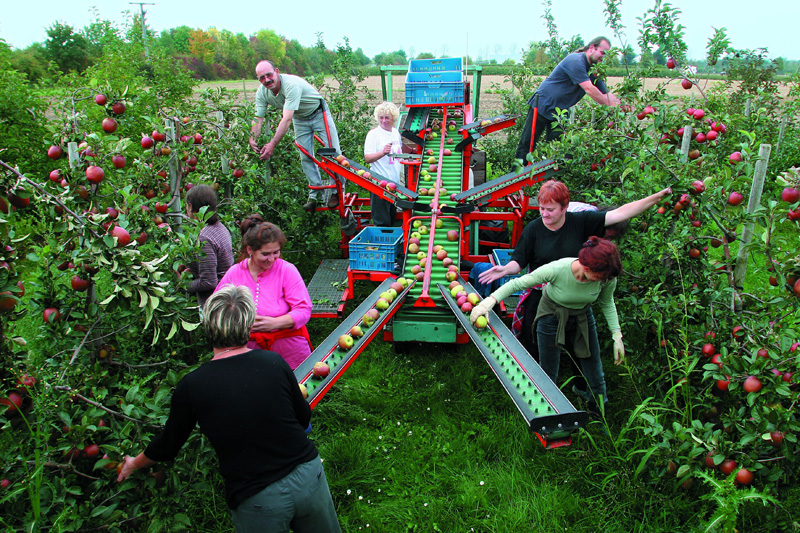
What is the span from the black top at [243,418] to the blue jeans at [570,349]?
7.10 feet

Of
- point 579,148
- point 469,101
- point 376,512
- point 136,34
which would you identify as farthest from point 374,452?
point 136,34

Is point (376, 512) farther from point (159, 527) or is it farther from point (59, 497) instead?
point (59, 497)

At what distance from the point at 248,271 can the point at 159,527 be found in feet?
4.89

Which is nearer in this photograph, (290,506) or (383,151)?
(290,506)

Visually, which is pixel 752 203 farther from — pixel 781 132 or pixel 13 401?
pixel 781 132

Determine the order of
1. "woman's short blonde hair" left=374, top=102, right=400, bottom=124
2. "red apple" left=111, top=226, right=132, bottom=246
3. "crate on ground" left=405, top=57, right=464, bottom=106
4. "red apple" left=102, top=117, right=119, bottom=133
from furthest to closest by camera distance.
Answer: "crate on ground" left=405, top=57, right=464, bottom=106 < "woman's short blonde hair" left=374, top=102, right=400, bottom=124 < "red apple" left=102, top=117, right=119, bottom=133 < "red apple" left=111, top=226, right=132, bottom=246

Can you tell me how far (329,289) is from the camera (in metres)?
5.73

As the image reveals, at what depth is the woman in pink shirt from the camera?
3182 millimetres

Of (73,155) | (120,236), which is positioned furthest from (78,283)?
(73,155)

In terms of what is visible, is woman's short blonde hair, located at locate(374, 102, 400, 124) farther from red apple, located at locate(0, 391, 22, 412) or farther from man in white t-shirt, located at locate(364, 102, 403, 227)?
red apple, located at locate(0, 391, 22, 412)

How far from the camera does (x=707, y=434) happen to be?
281 centimetres

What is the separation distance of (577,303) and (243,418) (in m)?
2.37

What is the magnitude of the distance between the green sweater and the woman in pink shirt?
4.44ft

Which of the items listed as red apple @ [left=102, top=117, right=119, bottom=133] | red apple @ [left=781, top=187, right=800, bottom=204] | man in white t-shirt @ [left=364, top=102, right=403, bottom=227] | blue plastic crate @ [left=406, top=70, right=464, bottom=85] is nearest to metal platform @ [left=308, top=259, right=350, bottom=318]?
man in white t-shirt @ [left=364, top=102, right=403, bottom=227]
